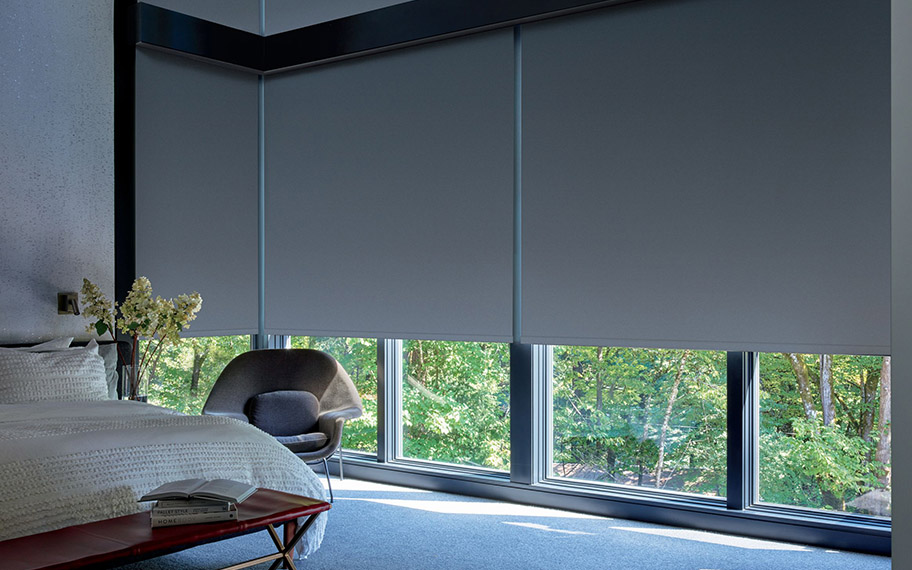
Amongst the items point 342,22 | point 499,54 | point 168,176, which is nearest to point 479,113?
point 499,54

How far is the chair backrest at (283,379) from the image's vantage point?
16.2 feet

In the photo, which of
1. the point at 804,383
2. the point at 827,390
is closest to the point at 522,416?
the point at 804,383

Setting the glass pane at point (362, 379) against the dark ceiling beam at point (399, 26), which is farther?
the glass pane at point (362, 379)

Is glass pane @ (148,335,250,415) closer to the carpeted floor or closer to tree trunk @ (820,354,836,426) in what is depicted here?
the carpeted floor

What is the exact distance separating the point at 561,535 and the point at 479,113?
241cm

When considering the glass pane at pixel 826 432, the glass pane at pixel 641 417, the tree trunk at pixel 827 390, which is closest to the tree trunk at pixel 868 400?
Result: the glass pane at pixel 826 432

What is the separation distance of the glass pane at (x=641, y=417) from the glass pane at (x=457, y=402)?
1.24ft

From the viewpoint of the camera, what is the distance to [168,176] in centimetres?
532

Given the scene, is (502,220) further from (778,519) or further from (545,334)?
(778,519)

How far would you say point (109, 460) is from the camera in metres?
3.14

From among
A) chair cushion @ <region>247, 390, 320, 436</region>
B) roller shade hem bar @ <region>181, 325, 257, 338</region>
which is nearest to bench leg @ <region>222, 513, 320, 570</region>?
chair cushion @ <region>247, 390, 320, 436</region>

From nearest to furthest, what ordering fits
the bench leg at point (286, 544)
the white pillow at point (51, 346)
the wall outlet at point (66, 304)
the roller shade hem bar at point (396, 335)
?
1. the bench leg at point (286, 544)
2. the white pillow at point (51, 346)
3. the roller shade hem bar at point (396, 335)
4. the wall outlet at point (66, 304)

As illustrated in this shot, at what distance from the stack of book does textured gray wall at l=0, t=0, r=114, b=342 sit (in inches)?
99.4

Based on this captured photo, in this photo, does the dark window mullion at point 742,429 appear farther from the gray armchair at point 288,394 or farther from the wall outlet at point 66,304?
the wall outlet at point 66,304
